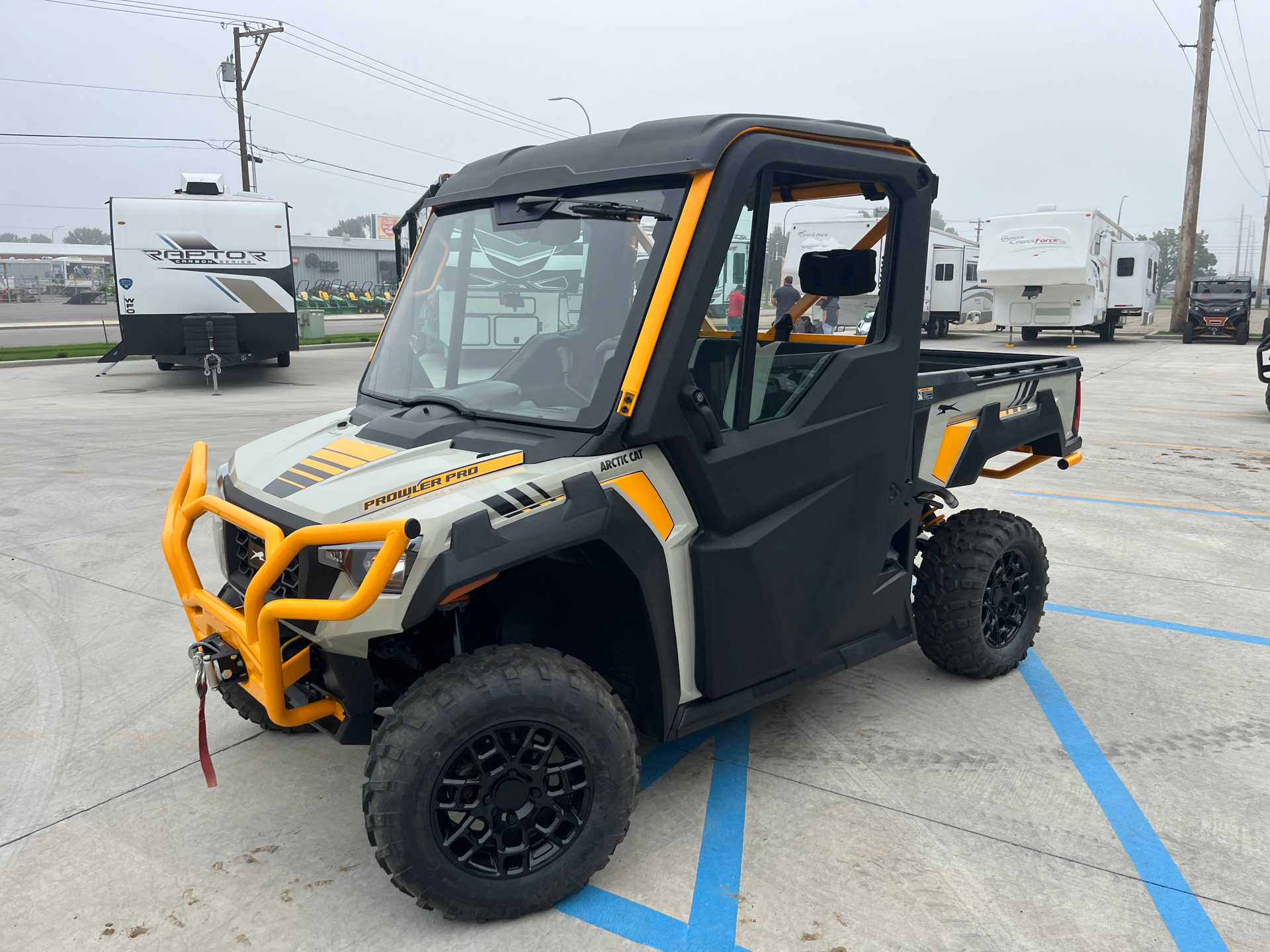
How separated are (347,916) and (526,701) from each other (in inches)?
34.6

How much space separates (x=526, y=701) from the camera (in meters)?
2.61

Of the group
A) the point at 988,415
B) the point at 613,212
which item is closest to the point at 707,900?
the point at 613,212

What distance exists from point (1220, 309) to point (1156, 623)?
2767cm

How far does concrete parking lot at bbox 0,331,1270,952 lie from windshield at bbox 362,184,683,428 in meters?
Result: 1.51

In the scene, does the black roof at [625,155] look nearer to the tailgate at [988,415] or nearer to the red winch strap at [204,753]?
the tailgate at [988,415]

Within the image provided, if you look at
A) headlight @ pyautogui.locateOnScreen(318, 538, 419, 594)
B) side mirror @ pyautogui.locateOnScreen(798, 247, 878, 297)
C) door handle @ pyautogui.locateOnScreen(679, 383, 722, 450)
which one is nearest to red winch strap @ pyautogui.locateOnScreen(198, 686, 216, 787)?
headlight @ pyautogui.locateOnScreen(318, 538, 419, 594)

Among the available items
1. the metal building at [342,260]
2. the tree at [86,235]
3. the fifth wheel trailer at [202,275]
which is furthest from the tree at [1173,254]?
the tree at [86,235]

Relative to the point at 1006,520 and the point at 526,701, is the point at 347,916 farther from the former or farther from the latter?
the point at 1006,520

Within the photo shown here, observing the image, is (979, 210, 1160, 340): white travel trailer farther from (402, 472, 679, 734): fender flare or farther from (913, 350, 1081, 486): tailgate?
(402, 472, 679, 734): fender flare

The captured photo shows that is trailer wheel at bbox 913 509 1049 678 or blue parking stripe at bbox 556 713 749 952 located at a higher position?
trailer wheel at bbox 913 509 1049 678

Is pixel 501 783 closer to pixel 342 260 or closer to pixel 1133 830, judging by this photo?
pixel 1133 830

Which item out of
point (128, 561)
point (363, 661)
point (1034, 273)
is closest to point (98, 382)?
point (128, 561)

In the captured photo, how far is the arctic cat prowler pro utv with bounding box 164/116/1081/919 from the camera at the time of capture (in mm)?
2566

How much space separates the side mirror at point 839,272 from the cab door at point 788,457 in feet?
0.50
